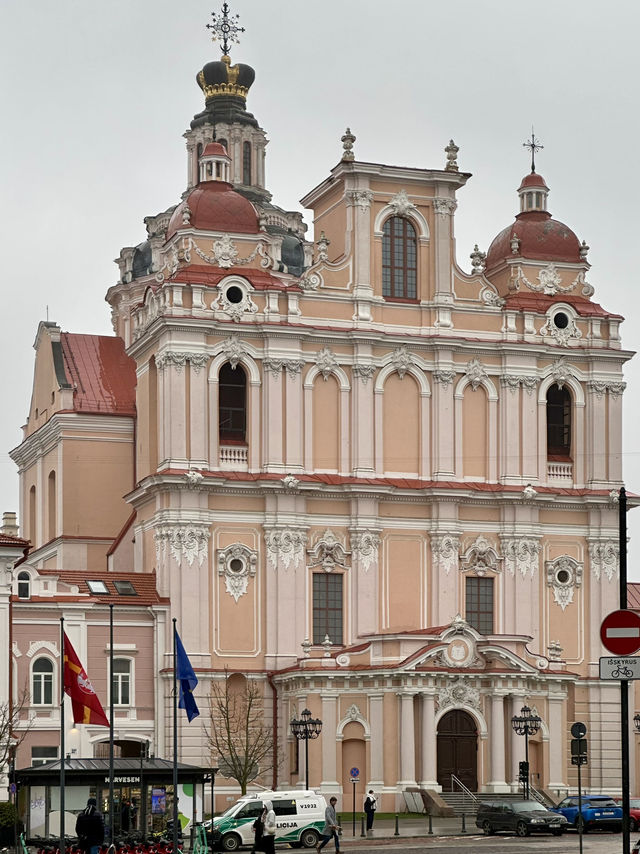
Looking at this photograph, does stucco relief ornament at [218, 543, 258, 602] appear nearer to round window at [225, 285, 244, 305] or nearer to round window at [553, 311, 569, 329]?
round window at [225, 285, 244, 305]

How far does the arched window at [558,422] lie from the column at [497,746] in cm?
1430

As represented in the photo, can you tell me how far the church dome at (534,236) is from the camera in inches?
3457

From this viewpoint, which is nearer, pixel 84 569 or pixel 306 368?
pixel 306 368

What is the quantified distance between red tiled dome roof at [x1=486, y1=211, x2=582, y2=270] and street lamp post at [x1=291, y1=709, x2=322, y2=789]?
25478 mm

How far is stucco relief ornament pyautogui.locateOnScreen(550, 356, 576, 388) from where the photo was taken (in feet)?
281

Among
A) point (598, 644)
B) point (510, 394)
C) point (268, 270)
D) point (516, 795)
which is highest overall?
point (268, 270)

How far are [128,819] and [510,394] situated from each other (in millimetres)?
33150

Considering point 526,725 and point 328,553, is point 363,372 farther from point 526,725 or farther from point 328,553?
point 526,725

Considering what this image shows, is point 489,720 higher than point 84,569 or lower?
lower

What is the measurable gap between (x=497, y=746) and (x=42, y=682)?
18011 millimetres

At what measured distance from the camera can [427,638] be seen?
75.5 metres

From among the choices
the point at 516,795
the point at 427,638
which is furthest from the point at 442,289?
the point at 516,795

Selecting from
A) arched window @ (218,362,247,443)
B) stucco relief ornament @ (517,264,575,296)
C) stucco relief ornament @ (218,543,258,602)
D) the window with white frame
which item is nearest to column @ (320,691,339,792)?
stucco relief ornament @ (218,543,258,602)

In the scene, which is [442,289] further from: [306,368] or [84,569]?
[84,569]
